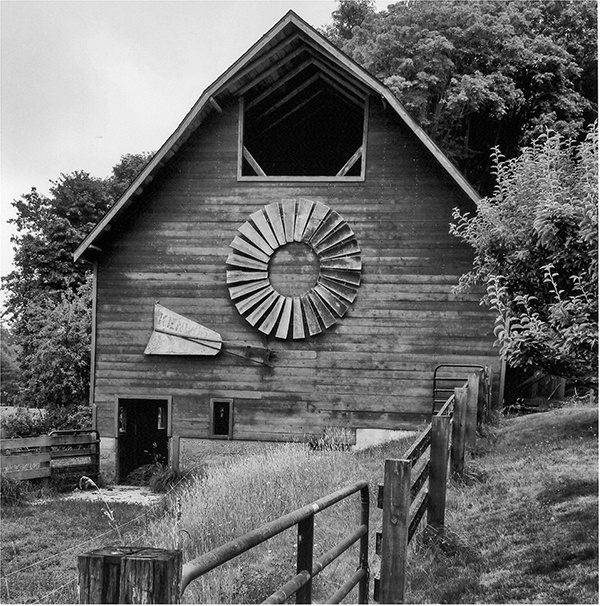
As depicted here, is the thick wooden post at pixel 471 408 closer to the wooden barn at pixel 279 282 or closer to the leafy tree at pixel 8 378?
the wooden barn at pixel 279 282

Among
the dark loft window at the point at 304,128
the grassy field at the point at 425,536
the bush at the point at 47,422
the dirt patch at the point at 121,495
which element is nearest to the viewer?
the grassy field at the point at 425,536

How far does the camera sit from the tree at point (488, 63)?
3138 cm

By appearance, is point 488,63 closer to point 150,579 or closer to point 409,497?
point 409,497

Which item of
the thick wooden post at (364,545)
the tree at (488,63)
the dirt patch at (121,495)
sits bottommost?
the dirt patch at (121,495)

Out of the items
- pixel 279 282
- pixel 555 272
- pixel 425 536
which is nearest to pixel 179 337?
pixel 279 282

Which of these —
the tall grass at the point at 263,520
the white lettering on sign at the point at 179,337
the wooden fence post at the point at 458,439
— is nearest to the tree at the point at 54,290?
the white lettering on sign at the point at 179,337

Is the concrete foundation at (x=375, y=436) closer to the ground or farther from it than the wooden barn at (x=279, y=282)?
closer to the ground

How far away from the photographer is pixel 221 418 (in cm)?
1864

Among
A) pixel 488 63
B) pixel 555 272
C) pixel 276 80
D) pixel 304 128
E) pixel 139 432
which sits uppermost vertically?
pixel 488 63

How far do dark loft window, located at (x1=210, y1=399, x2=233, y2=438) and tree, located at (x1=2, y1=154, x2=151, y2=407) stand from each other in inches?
573

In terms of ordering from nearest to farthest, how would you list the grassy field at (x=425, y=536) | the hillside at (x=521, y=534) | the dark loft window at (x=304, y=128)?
the hillside at (x=521, y=534)
the grassy field at (x=425, y=536)
the dark loft window at (x=304, y=128)

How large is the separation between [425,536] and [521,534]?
0.93 meters

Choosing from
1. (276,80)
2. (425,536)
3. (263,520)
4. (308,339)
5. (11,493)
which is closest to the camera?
(425,536)

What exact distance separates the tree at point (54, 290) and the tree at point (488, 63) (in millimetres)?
14495
